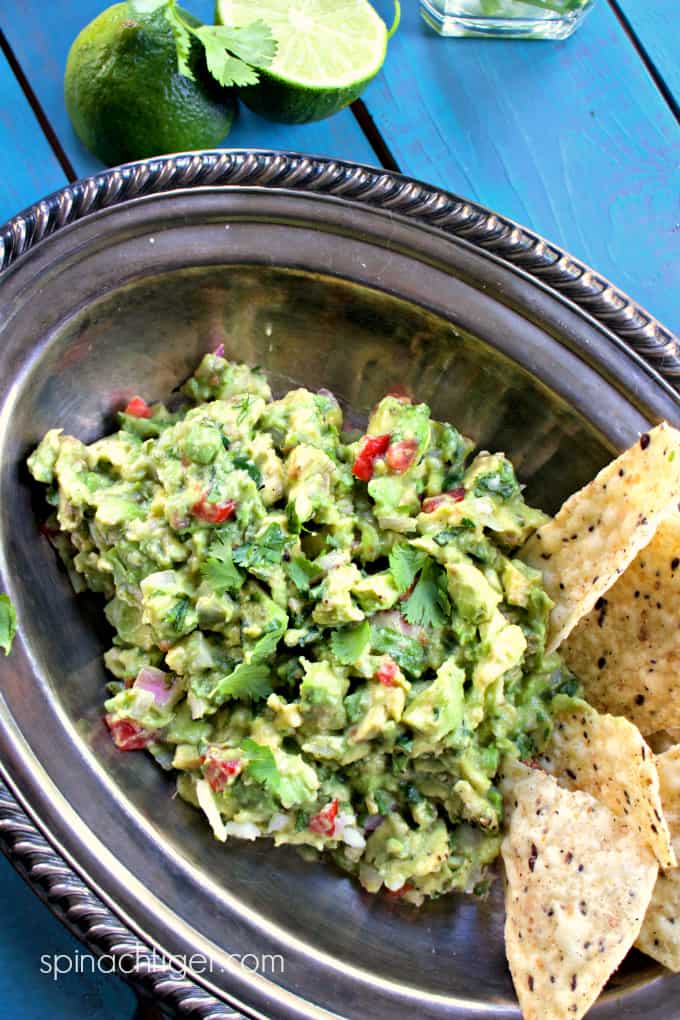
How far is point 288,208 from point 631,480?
1017 mm

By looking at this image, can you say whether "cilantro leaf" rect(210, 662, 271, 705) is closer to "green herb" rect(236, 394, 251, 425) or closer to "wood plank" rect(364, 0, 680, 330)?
"green herb" rect(236, 394, 251, 425)

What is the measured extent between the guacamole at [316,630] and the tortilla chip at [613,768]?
63 millimetres

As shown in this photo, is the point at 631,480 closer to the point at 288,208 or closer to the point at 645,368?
the point at 645,368

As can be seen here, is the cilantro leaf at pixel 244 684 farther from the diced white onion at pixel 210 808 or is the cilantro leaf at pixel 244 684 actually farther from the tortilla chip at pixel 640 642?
the tortilla chip at pixel 640 642

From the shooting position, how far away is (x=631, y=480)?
2.20 m

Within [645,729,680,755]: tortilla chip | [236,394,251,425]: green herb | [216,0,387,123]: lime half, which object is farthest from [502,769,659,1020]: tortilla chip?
[216,0,387,123]: lime half

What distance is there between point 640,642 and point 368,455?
74 cm

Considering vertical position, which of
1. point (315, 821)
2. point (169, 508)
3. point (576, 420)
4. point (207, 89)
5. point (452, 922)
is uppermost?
point (207, 89)

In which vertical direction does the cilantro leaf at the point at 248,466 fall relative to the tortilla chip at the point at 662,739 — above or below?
above

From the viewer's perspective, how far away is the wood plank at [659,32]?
307 centimetres

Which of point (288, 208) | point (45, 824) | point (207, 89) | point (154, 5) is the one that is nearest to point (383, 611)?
point (45, 824)

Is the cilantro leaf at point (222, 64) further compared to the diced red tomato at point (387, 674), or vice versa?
the cilantro leaf at point (222, 64)

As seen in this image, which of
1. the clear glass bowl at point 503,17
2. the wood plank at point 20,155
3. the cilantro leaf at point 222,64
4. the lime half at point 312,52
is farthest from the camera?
the clear glass bowl at point 503,17

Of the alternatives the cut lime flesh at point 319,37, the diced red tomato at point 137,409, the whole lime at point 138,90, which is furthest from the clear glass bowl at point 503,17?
the diced red tomato at point 137,409
